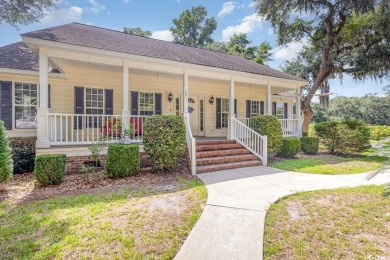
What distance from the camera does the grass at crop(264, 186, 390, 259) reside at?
8.84ft

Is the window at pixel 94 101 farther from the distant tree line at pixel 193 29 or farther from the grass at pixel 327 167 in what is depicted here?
the distant tree line at pixel 193 29

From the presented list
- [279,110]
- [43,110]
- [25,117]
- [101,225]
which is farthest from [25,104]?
[279,110]

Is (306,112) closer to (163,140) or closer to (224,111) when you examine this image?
(224,111)

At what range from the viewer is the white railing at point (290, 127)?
11.1 metres

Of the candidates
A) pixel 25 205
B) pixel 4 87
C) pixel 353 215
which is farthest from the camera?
pixel 4 87

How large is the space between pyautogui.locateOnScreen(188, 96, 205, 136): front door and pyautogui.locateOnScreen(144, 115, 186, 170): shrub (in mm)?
5000

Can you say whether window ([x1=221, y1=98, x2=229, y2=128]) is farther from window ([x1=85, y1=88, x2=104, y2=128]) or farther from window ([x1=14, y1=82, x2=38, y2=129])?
window ([x1=14, y1=82, x2=38, y2=129])

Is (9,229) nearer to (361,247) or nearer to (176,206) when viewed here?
(176,206)

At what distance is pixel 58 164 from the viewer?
216 inches

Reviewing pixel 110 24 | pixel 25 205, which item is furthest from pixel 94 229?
pixel 110 24

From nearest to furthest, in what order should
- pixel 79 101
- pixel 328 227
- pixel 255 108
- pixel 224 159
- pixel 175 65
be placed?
pixel 328 227 → pixel 224 159 → pixel 175 65 → pixel 79 101 → pixel 255 108

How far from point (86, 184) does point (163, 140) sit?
235 cm

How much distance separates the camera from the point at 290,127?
11375 millimetres

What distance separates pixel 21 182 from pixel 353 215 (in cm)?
799
